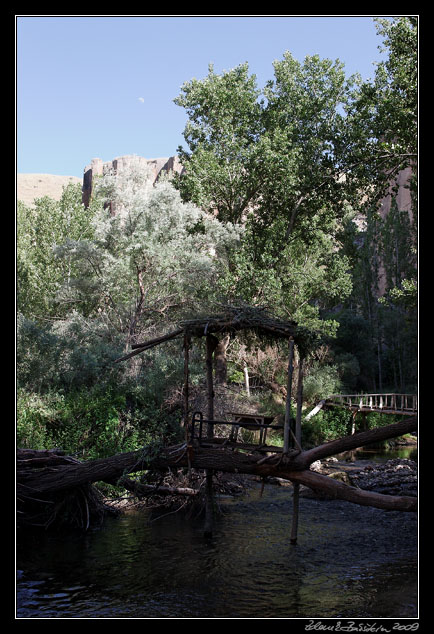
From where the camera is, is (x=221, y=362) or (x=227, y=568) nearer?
(x=227, y=568)

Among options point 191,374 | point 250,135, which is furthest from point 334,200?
point 191,374

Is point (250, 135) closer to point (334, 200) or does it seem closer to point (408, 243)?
point (334, 200)

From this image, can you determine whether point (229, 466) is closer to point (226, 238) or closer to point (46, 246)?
point (226, 238)

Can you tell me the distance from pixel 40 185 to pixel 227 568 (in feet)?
264

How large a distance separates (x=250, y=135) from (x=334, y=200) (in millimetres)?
6440

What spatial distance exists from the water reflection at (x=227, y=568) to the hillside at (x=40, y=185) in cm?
7083

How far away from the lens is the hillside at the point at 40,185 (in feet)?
258

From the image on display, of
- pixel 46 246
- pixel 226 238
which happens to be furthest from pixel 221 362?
pixel 46 246

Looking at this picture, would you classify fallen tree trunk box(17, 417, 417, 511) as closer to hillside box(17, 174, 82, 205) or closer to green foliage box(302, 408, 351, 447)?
green foliage box(302, 408, 351, 447)

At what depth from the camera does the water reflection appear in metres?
8.02

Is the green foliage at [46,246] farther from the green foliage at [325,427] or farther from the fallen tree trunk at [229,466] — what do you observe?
the fallen tree trunk at [229,466]

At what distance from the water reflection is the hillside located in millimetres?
70827

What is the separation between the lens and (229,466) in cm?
1014

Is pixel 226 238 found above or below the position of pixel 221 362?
above
